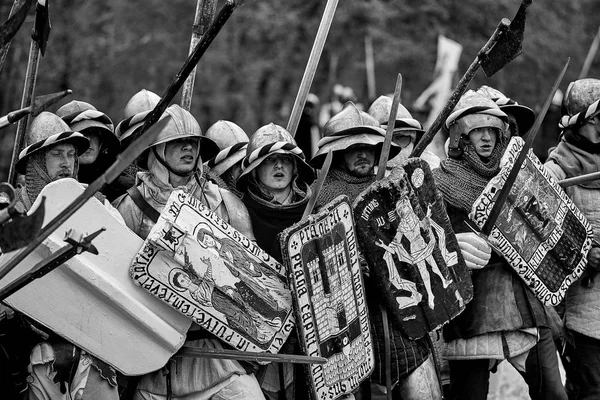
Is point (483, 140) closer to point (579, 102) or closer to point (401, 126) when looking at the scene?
point (579, 102)

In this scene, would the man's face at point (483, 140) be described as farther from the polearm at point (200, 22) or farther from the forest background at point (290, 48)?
the forest background at point (290, 48)

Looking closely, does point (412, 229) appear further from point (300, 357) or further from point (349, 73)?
point (349, 73)

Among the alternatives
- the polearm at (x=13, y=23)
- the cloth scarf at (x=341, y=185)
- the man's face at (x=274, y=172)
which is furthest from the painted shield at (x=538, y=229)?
the polearm at (x=13, y=23)

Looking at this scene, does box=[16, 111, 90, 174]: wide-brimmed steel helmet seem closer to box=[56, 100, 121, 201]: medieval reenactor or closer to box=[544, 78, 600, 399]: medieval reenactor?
box=[56, 100, 121, 201]: medieval reenactor

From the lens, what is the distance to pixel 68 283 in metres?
5.36

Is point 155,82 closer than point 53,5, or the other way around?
point 53,5

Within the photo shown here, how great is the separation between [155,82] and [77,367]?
13003mm

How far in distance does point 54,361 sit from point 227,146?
2376 millimetres

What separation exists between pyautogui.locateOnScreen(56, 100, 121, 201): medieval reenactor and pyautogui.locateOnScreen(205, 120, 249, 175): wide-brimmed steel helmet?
63cm

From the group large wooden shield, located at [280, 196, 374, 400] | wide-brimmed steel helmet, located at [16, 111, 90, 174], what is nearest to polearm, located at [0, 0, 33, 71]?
wide-brimmed steel helmet, located at [16, 111, 90, 174]

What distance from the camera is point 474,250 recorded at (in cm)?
631

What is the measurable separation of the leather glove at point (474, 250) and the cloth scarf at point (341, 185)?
595 millimetres

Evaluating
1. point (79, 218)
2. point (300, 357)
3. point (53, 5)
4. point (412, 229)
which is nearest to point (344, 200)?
point (412, 229)

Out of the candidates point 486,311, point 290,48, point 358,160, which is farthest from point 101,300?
point 290,48
